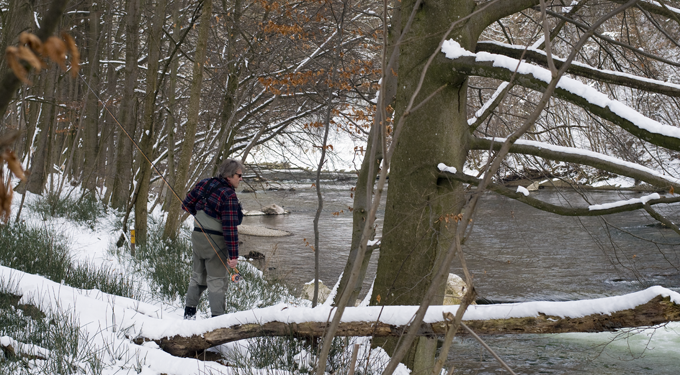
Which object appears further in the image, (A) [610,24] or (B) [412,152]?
(A) [610,24]

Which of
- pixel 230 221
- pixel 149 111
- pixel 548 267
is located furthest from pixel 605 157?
pixel 548 267

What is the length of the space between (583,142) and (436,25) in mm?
2937

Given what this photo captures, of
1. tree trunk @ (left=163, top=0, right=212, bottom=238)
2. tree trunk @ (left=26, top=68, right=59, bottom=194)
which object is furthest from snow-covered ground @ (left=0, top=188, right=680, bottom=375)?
tree trunk @ (left=26, top=68, right=59, bottom=194)

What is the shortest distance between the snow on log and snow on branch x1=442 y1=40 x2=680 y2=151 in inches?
34.8

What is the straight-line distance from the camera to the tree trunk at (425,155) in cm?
409

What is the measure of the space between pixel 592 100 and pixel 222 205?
9.67 feet

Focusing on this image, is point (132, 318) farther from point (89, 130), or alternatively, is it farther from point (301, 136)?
point (89, 130)

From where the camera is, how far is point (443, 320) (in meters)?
2.95

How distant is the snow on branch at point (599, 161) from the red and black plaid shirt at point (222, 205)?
221 centimetres

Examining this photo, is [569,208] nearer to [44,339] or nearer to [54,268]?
[44,339]

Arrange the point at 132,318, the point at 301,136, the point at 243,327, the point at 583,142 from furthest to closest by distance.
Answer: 1. the point at 301,136
2. the point at 583,142
3. the point at 132,318
4. the point at 243,327

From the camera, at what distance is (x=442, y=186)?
4152 mm

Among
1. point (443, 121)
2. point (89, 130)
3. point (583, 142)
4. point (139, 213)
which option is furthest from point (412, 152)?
point (89, 130)

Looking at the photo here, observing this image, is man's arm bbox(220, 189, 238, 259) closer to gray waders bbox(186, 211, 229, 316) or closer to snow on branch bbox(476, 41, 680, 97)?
gray waders bbox(186, 211, 229, 316)
